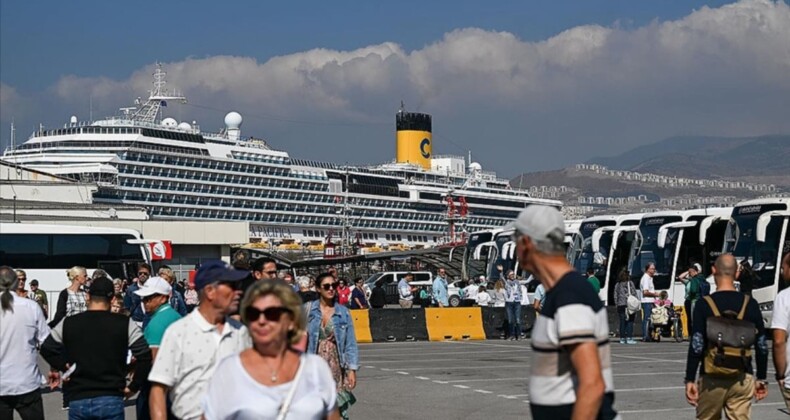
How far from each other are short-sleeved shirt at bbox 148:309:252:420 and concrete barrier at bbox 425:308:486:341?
2257 centimetres

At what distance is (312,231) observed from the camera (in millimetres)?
123250

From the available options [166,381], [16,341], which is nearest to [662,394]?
[16,341]

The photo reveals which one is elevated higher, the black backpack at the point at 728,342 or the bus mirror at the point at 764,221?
the bus mirror at the point at 764,221

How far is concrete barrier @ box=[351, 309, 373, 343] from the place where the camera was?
2816 cm

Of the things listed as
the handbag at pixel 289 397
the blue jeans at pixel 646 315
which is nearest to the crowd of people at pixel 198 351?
the handbag at pixel 289 397

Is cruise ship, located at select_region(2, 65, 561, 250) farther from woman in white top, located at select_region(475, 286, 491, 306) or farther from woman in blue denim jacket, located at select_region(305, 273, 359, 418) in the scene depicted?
woman in blue denim jacket, located at select_region(305, 273, 359, 418)

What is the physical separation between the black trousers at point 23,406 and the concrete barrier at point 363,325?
64.4 ft

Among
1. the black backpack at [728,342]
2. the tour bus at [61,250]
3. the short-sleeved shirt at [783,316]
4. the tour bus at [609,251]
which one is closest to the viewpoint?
the black backpack at [728,342]

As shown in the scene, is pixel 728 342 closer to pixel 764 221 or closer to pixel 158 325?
pixel 158 325

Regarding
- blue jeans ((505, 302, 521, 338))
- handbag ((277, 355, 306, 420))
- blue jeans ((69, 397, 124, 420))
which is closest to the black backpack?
blue jeans ((69, 397, 124, 420))

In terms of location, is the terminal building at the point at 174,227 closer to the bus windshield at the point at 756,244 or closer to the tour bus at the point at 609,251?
the tour bus at the point at 609,251

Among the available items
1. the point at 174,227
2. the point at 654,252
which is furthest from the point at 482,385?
the point at 174,227

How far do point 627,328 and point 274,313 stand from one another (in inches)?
860

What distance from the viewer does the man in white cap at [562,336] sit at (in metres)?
4.92
